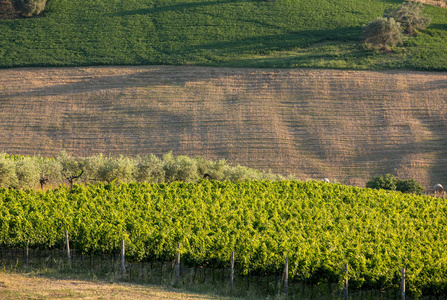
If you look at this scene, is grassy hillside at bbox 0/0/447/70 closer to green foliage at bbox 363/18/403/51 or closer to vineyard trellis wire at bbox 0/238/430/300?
green foliage at bbox 363/18/403/51

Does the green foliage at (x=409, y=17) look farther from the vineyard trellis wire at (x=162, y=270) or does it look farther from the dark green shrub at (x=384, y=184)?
the vineyard trellis wire at (x=162, y=270)

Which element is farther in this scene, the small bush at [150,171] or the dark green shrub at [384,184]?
the dark green shrub at [384,184]

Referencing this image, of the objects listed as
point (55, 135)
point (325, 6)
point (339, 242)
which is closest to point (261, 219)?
point (339, 242)

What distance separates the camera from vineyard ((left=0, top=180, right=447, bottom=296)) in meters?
16.4

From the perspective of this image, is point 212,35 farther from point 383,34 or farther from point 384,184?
point 384,184

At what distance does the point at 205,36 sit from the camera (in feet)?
206

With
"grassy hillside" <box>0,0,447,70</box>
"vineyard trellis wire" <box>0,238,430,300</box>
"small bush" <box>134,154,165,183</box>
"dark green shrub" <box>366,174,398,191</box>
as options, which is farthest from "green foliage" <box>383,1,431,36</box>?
"vineyard trellis wire" <box>0,238,430,300</box>

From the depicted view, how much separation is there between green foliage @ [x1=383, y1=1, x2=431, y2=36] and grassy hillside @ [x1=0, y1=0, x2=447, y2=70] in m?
1.92

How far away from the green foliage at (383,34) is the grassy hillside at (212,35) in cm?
146

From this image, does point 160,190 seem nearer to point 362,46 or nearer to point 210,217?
point 210,217

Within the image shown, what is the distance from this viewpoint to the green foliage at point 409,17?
6219cm

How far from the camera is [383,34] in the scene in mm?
57969

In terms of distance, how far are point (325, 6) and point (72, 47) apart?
120ft

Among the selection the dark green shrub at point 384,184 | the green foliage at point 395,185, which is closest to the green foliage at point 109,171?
the dark green shrub at point 384,184
